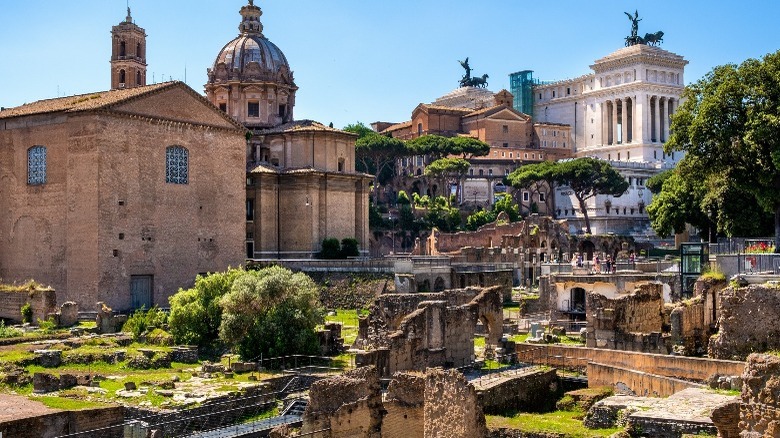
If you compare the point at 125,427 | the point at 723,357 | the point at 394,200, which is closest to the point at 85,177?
→ the point at 125,427

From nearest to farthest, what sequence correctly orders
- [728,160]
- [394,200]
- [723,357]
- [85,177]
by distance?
1. [723,357]
2. [728,160]
3. [85,177]
4. [394,200]

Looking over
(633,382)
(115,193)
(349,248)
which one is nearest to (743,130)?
(633,382)

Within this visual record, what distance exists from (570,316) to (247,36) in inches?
1515

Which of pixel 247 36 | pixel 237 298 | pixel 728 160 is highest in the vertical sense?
pixel 247 36

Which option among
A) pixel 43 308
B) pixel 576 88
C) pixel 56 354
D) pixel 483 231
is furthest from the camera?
pixel 576 88

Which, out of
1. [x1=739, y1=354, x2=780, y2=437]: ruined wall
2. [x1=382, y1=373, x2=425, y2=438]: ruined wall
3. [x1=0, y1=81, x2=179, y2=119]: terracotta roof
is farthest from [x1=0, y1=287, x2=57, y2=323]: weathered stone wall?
[x1=739, y1=354, x2=780, y2=437]: ruined wall

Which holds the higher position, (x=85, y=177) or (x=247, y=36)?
(x=247, y=36)

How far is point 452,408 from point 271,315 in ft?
49.1

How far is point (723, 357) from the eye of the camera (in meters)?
24.9

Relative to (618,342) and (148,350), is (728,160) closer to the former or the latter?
(618,342)

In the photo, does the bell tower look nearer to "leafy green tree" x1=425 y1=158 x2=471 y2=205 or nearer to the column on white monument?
"leafy green tree" x1=425 y1=158 x2=471 y2=205

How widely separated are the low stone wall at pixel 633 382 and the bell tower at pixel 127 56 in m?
55.2

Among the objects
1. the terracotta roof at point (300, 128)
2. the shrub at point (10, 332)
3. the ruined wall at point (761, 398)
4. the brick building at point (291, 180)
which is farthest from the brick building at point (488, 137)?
the ruined wall at point (761, 398)

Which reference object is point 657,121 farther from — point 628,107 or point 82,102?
point 82,102
